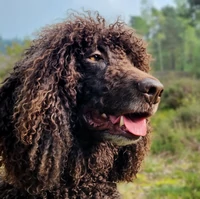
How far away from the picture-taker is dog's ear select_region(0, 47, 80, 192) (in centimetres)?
305

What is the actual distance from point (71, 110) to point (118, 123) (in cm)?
34

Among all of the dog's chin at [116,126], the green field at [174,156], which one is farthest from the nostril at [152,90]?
the green field at [174,156]

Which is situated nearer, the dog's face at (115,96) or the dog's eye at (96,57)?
the dog's face at (115,96)

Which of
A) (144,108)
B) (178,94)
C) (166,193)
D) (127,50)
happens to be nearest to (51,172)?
(144,108)

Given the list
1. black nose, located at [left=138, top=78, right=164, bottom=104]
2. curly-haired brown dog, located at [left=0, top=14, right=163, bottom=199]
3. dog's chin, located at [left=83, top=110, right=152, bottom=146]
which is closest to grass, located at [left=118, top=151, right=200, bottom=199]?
curly-haired brown dog, located at [left=0, top=14, right=163, bottom=199]

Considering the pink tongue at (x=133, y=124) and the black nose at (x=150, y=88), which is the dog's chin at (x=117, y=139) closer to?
the pink tongue at (x=133, y=124)

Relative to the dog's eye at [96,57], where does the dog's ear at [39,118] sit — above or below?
below

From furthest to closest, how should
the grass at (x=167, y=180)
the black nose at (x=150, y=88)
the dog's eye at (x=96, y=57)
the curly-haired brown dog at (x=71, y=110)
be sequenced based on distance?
the grass at (x=167, y=180) < the dog's eye at (x=96, y=57) < the curly-haired brown dog at (x=71, y=110) < the black nose at (x=150, y=88)

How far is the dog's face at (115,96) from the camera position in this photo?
117 inches

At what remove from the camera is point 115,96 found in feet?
10.0

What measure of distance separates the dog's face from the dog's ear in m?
0.12

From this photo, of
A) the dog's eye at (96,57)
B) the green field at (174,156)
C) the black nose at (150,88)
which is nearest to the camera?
the black nose at (150,88)

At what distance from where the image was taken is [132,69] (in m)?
3.20

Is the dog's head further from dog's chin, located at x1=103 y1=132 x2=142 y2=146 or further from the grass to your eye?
the grass
